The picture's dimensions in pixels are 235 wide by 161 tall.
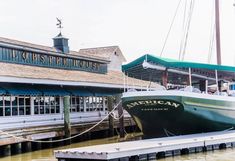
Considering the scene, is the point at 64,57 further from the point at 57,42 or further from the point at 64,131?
the point at 64,131

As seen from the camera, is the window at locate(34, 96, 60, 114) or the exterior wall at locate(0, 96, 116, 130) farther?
the window at locate(34, 96, 60, 114)

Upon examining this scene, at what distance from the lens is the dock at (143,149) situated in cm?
1530

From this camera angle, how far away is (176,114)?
71.2 feet

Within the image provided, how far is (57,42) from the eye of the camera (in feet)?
109

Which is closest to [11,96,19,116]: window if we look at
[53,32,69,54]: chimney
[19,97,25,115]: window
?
[19,97,25,115]: window

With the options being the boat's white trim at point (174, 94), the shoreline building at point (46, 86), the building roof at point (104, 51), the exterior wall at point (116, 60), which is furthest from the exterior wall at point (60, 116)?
the building roof at point (104, 51)

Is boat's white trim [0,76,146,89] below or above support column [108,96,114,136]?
above

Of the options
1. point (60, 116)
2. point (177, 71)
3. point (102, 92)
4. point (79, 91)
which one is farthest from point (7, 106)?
point (102, 92)

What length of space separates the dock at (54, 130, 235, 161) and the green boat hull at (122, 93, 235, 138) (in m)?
2.14

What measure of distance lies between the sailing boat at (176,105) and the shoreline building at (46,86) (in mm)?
4522

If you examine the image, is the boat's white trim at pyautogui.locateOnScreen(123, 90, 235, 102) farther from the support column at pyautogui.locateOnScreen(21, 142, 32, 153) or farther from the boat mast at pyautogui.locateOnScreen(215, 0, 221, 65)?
the boat mast at pyautogui.locateOnScreen(215, 0, 221, 65)

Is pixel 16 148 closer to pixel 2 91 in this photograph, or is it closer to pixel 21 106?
pixel 2 91

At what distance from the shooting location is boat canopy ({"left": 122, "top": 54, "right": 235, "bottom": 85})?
22.5 meters

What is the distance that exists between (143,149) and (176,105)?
553 cm
